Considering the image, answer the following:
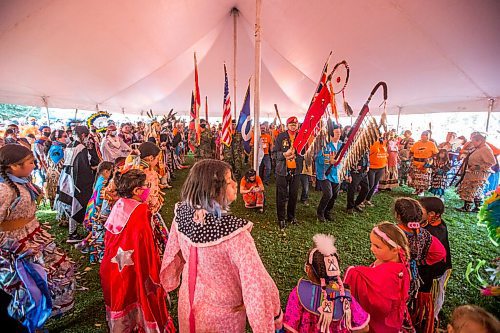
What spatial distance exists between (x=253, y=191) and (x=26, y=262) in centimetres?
380

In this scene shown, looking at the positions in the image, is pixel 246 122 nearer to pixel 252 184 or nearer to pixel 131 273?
pixel 252 184

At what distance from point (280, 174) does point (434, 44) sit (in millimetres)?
4206

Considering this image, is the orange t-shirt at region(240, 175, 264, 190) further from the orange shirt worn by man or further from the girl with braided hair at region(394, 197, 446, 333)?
the girl with braided hair at region(394, 197, 446, 333)

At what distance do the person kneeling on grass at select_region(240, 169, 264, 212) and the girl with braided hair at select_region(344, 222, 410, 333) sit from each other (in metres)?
3.61

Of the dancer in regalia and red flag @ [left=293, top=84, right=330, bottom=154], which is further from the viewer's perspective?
red flag @ [left=293, top=84, right=330, bottom=154]

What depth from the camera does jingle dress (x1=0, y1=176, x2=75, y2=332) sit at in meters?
1.72

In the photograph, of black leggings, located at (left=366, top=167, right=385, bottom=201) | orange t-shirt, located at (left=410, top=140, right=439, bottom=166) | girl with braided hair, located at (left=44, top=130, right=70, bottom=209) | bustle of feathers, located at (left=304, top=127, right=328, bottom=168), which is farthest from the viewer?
orange t-shirt, located at (left=410, top=140, right=439, bottom=166)

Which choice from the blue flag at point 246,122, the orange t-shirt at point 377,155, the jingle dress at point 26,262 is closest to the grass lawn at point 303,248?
the jingle dress at point 26,262

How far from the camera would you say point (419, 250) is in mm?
1835

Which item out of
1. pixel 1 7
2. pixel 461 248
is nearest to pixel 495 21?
pixel 461 248

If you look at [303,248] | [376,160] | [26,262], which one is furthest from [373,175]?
[26,262]

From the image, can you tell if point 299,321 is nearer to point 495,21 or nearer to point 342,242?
point 342,242

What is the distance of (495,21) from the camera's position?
3.88 meters

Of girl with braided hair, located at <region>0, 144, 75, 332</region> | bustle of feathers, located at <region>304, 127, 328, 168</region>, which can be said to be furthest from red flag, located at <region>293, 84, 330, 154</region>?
girl with braided hair, located at <region>0, 144, 75, 332</region>
